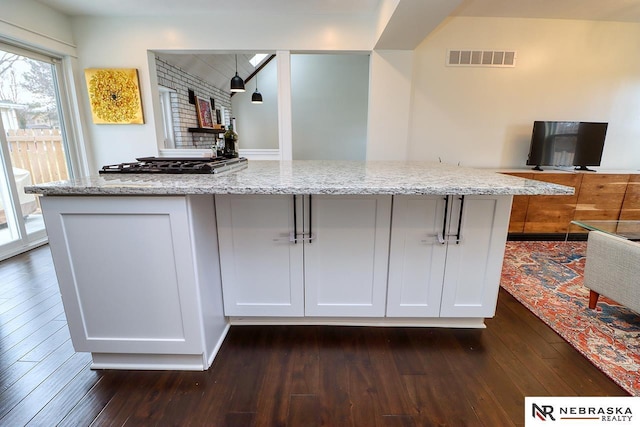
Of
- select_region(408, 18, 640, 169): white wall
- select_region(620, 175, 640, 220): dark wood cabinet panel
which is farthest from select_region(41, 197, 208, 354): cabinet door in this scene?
select_region(620, 175, 640, 220): dark wood cabinet panel

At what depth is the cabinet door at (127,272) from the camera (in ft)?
4.27

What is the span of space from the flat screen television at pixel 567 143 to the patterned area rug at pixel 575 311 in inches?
45.4

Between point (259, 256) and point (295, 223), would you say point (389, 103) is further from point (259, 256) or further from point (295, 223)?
point (259, 256)

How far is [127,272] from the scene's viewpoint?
1389mm

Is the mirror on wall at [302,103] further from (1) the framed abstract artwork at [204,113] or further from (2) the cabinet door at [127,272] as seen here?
(2) the cabinet door at [127,272]

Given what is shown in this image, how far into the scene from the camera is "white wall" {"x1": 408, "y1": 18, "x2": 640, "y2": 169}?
3.57 metres

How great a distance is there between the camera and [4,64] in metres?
2.96

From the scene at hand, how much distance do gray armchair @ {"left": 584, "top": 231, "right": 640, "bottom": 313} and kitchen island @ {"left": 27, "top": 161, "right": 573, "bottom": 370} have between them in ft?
2.61

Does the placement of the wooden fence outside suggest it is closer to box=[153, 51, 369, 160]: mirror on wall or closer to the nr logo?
box=[153, 51, 369, 160]: mirror on wall

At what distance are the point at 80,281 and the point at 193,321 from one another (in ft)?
1.83

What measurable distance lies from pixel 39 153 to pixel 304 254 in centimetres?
359

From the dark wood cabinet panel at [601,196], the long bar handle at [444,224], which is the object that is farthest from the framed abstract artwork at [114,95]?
the dark wood cabinet panel at [601,196]

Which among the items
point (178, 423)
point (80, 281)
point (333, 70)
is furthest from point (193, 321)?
point (333, 70)

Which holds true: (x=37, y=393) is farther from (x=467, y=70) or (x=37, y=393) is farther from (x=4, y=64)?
(x=467, y=70)
